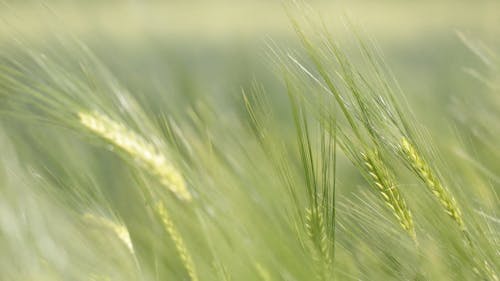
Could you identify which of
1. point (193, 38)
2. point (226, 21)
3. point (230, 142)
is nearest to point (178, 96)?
point (230, 142)

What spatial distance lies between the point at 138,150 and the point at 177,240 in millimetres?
55

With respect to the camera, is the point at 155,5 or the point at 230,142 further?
the point at 155,5

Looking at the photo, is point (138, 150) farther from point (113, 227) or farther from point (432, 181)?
point (432, 181)

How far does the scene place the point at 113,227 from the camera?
0.53 metres

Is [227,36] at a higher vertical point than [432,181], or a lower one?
higher

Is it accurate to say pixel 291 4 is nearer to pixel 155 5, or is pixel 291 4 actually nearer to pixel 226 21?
pixel 226 21

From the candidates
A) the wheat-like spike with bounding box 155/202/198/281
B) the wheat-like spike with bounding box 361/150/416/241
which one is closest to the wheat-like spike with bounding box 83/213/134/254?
the wheat-like spike with bounding box 155/202/198/281

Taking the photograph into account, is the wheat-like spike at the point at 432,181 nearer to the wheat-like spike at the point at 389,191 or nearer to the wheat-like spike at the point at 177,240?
the wheat-like spike at the point at 389,191

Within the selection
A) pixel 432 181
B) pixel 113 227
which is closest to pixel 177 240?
pixel 113 227

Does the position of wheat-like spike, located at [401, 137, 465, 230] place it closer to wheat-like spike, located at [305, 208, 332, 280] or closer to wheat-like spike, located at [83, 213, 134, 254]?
wheat-like spike, located at [305, 208, 332, 280]

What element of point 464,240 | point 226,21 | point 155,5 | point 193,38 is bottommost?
point 464,240

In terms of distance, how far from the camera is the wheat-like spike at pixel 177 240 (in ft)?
1.62

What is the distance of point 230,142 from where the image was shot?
0.61 metres

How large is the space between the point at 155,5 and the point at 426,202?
899 cm
